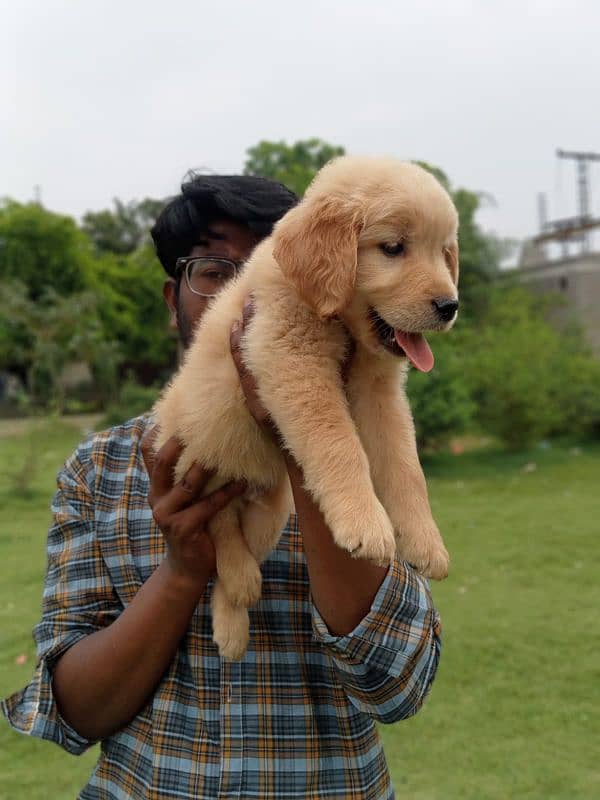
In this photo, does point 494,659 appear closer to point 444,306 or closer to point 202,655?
point 202,655

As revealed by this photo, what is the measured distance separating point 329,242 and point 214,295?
0.61 meters

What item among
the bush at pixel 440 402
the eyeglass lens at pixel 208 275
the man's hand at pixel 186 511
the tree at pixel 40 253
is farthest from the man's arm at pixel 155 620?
the tree at pixel 40 253

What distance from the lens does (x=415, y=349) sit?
5.77ft

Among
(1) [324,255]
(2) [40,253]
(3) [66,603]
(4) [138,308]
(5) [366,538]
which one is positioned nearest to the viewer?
(5) [366,538]

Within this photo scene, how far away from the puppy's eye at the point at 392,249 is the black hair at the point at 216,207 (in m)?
0.59

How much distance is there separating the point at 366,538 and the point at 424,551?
0.80 feet

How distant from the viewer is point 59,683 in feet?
6.57

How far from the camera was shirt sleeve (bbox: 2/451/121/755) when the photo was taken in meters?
1.99

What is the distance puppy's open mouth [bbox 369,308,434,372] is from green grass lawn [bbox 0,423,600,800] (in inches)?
131

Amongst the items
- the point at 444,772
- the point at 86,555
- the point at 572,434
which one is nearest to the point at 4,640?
the point at 444,772

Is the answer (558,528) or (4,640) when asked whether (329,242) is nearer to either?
(4,640)

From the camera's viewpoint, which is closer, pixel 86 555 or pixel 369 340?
pixel 369 340

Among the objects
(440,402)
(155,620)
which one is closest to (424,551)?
(155,620)

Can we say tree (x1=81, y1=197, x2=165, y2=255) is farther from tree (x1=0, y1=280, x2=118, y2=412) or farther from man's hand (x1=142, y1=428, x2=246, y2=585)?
man's hand (x1=142, y1=428, x2=246, y2=585)
